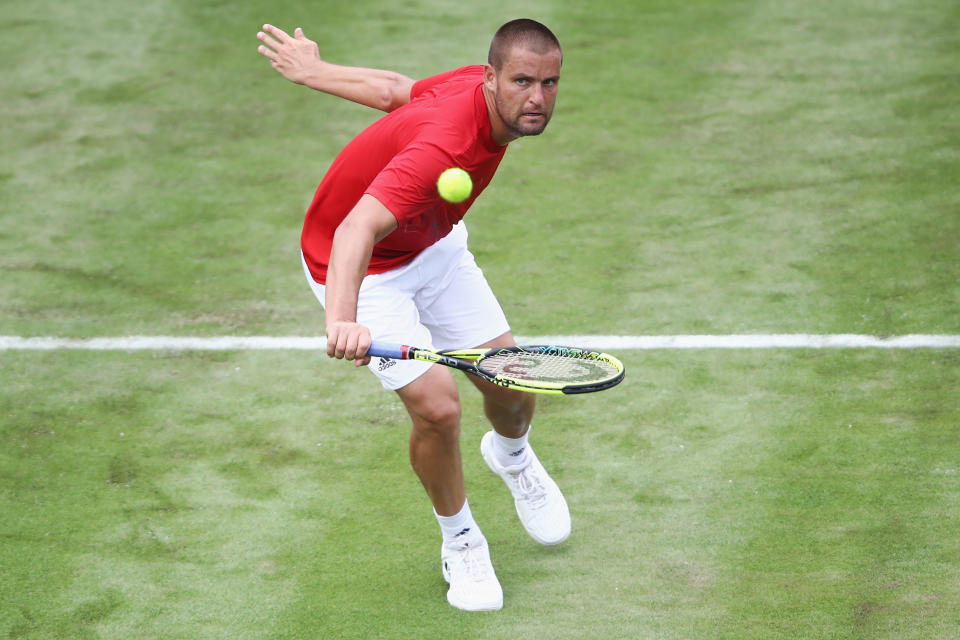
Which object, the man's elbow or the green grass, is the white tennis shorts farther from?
the green grass

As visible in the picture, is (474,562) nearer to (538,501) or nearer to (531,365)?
(538,501)

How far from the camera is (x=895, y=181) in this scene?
835cm

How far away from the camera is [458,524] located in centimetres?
486

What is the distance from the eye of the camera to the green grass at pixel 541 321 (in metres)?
4.88

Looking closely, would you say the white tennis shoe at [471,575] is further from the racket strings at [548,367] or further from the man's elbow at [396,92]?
the man's elbow at [396,92]

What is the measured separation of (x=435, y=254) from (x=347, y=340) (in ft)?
3.46

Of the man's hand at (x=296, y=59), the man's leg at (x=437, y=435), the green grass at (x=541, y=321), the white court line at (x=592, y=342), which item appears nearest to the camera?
the man's leg at (x=437, y=435)

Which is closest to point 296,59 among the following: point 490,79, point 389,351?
point 490,79

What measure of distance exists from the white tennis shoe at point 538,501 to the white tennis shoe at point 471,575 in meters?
0.29

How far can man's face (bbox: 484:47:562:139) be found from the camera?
175 inches

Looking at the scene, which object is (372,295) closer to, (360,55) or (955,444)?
(955,444)

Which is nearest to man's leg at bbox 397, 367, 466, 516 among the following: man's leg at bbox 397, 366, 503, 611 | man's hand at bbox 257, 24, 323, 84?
man's leg at bbox 397, 366, 503, 611

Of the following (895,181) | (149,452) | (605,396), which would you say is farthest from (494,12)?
(149,452)

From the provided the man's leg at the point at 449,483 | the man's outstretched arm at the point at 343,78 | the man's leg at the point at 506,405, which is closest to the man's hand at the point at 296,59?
the man's outstretched arm at the point at 343,78
